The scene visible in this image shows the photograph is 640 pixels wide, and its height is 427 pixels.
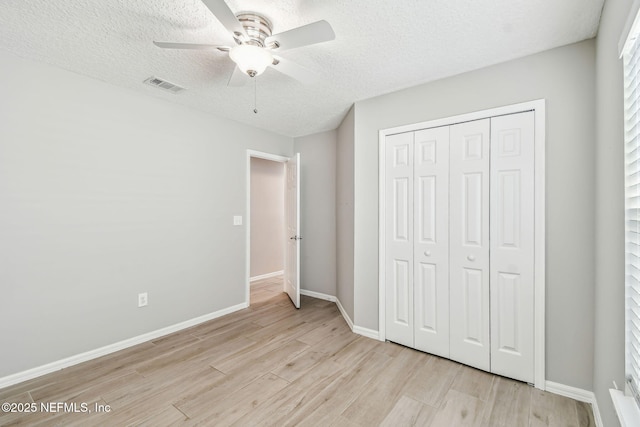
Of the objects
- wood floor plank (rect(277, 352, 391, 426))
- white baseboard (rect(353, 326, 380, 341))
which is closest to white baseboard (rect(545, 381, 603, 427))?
wood floor plank (rect(277, 352, 391, 426))

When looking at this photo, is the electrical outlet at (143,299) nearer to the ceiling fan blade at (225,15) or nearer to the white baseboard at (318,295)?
the white baseboard at (318,295)

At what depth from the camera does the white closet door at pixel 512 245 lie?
6.74 ft

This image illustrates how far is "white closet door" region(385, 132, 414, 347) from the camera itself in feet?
8.58

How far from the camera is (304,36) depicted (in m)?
1.48

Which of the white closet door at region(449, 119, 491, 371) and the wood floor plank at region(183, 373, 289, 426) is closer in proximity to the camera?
the wood floor plank at region(183, 373, 289, 426)

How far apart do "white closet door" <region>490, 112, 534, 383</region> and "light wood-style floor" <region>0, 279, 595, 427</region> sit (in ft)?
0.68

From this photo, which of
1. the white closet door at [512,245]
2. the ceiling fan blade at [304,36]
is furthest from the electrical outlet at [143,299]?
the white closet door at [512,245]

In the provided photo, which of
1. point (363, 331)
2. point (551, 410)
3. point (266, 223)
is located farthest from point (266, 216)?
point (551, 410)

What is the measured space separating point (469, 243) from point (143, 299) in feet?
10.0

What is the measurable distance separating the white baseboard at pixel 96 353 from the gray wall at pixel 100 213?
0.15 ft

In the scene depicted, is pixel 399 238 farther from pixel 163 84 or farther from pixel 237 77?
pixel 163 84

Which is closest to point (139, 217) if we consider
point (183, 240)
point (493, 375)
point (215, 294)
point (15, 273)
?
point (183, 240)

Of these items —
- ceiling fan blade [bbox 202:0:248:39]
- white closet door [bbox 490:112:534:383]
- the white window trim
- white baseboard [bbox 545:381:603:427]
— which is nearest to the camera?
the white window trim

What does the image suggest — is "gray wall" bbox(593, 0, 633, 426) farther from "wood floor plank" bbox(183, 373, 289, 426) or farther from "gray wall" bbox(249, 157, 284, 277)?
"gray wall" bbox(249, 157, 284, 277)
